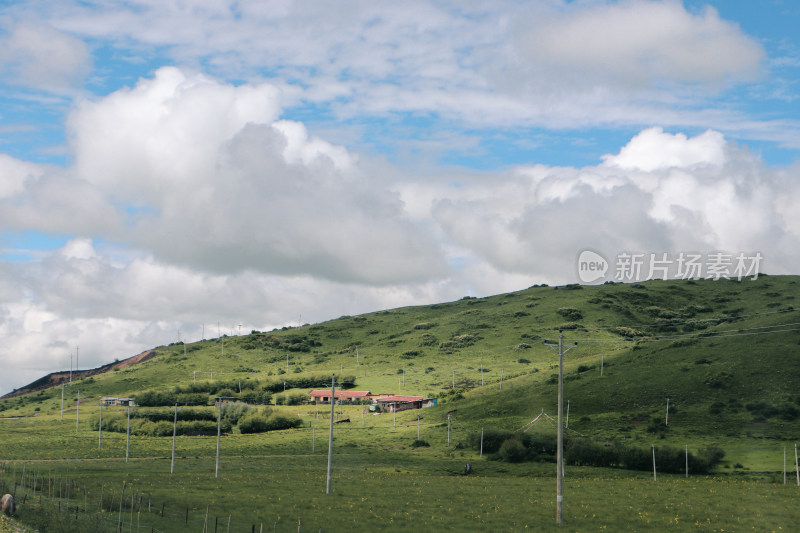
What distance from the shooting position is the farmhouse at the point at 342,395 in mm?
156125

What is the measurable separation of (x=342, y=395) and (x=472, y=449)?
55.6 metres

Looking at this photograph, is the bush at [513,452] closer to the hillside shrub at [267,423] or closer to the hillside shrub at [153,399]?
the hillside shrub at [267,423]

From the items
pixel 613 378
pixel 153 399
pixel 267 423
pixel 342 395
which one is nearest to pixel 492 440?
pixel 613 378

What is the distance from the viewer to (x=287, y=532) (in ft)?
166

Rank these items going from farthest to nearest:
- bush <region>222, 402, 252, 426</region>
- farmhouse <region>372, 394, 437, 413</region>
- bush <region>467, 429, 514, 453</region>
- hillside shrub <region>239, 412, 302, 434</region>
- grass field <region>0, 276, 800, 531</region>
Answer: farmhouse <region>372, 394, 437, 413</region>
bush <region>222, 402, 252, 426</region>
hillside shrub <region>239, 412, 302, 434</region>
bush <region>467, 429, 514, 453</region>
grass field <region>0, 276, 800, 531</region>

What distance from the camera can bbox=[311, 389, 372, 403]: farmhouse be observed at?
15612 cm

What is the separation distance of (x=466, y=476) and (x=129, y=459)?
1908 inches

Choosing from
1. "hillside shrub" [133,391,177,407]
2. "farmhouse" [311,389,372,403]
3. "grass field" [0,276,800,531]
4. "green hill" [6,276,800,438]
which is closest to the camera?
"grass field" [0,276,800,531]

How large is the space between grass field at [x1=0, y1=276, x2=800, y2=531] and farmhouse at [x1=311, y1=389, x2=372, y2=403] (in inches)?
220

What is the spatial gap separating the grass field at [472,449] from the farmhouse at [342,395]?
220 inches

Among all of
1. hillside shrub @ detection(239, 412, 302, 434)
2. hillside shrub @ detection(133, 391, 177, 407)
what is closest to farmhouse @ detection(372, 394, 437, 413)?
hillside shrub @ detection(239, 412, 302, 434)

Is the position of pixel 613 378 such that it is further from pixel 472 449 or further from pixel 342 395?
pixel 342 395

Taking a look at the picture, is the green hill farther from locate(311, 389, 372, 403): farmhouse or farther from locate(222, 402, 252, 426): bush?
locate(222, 402, 252, 426): bush

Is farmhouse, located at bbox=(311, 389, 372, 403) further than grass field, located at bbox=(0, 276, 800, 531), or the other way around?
farmhouse, located at bbox=(311, 389, 372, 403)
